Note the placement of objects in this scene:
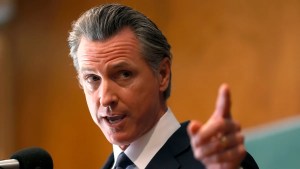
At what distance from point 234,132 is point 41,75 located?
3899mm

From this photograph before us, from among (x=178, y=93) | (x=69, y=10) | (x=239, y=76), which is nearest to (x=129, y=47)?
(x=239, y=76)

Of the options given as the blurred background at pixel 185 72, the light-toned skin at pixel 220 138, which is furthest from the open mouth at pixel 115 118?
the blurred background at pixel 185 72

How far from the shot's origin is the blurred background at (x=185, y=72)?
12.6 feet

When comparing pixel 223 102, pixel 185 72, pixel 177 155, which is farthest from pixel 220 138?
pixel 185 72

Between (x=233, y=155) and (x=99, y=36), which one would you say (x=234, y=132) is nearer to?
(x=233, y=155)

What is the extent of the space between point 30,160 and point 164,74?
20.3 inches

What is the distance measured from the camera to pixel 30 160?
1867 millimetres

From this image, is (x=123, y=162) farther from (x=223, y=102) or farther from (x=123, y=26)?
(x=223, y=102)

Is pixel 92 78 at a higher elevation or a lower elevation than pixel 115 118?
higher

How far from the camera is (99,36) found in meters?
2.10

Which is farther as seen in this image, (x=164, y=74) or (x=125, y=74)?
(x=164, y=74)

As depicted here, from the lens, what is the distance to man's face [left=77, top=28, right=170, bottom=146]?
6.67 feet

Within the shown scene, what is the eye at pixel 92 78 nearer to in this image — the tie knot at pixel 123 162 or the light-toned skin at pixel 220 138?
the tie knot at pixel 123 162

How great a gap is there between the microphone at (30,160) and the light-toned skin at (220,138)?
544 millimetres
